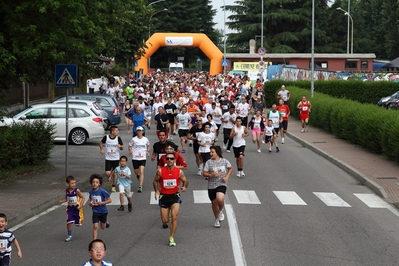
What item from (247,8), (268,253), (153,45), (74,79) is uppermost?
(247,8)

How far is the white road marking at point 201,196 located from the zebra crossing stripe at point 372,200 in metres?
3.52

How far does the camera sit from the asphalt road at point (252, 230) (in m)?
11.4

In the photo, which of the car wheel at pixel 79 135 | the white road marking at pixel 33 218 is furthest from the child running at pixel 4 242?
the car wheel at pixel 79 135

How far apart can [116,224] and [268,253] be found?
369 cm

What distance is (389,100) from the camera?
48.2 meters

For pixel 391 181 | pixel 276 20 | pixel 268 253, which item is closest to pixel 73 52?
pixel 391 181

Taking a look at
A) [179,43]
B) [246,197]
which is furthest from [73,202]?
[179,43]

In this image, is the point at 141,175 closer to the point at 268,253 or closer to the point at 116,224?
the point at 116,224

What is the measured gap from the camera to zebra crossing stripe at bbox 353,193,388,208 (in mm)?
17031

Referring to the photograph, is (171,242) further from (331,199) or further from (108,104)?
(108,104)

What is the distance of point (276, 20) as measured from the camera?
318 ft

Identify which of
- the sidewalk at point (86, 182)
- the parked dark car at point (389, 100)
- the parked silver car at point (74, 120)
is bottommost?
the sidewalk at point (86, 182)

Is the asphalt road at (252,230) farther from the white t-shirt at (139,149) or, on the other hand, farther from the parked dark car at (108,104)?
the parked dark car at (108,104)

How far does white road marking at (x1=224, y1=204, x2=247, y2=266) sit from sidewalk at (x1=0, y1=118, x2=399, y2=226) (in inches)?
150
